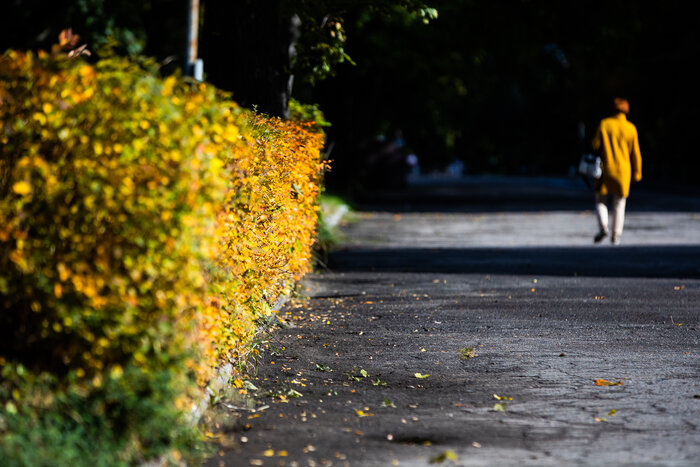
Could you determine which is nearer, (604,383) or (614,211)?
(604,383)

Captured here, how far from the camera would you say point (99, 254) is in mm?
4836

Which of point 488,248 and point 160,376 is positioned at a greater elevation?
point 160,376

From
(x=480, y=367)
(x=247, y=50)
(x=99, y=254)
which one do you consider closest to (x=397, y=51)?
(x=247, y=50)

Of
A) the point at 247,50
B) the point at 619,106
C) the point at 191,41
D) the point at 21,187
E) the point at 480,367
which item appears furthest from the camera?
the point at 191,41

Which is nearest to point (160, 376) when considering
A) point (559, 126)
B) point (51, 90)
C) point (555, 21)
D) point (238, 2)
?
point (51, 90)

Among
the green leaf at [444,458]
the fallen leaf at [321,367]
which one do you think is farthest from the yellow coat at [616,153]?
the green leaf at [444,458]

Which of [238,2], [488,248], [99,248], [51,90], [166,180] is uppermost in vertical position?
[238,2]

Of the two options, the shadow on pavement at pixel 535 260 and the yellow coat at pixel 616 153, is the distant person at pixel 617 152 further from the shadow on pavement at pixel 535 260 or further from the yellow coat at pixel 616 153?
the shadow on pavement at pixel 535 260

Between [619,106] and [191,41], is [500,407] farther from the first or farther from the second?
[191,41]

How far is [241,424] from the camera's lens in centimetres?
A: 612

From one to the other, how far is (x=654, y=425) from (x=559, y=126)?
81295 mm

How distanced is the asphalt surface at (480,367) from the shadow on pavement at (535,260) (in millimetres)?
60

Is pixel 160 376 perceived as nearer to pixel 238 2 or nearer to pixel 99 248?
pixel 99 248

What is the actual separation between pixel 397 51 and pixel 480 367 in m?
33.0
